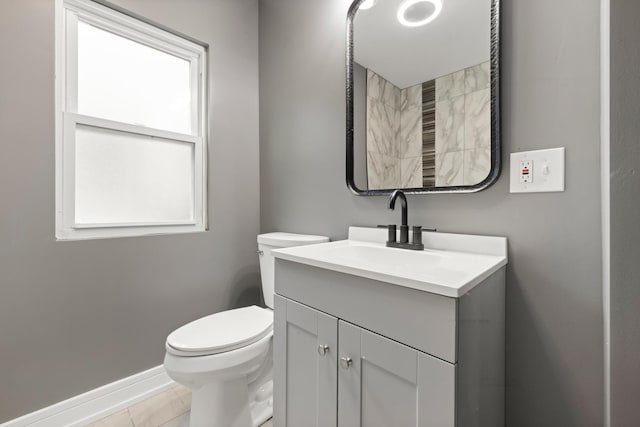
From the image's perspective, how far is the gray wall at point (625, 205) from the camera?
0.62 meters

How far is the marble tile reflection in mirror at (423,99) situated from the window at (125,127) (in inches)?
40.8

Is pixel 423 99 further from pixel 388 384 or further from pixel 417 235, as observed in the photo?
pixel 388 384

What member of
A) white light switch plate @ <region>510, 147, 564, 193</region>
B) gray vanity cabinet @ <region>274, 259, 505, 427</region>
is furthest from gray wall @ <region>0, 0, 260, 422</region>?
white light switch plate @ <region>510, 147, 564, 193</region>

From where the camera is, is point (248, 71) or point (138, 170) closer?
point (138, 170)

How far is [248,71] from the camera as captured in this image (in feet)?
6.42

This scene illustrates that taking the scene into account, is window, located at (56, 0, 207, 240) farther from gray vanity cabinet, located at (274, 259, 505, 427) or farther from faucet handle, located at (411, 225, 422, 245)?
faucet handle, located at (411, 225, 422, 245)

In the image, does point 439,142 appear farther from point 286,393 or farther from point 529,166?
point 286,393

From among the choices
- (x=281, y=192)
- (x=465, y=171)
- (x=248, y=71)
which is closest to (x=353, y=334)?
(x=465, y=171)

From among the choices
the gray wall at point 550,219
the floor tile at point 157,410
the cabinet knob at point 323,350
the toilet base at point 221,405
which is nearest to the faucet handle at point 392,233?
the gray wall at point 550,219

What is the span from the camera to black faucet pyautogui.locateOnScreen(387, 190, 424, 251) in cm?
109

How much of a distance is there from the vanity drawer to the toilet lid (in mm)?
346

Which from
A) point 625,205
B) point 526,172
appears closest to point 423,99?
point 526,172

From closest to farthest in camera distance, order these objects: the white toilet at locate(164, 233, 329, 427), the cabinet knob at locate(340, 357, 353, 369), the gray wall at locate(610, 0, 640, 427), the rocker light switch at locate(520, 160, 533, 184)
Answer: the gray wall at locate(610, 0, 640, 427) < the cabinet knob at locate(340, 357, 353, 369) < the rocker light switch at locate(520, 160, 533, 184) < the white toilet at locate(164, 233, 329, 427)

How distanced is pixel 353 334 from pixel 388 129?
2.94 ft
